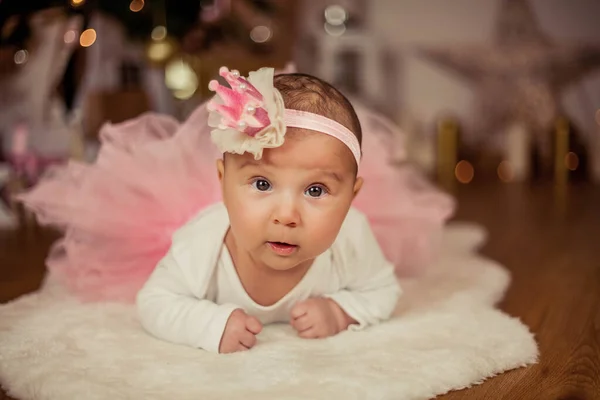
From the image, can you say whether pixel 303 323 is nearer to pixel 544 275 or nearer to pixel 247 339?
pixel 247 339

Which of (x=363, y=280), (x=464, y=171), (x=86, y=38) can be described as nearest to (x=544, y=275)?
(x=363, y=280)

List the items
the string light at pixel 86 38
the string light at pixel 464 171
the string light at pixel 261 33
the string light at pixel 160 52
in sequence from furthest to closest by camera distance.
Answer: the string light at pixel 261 33 < the string light at pixel 464 171 < the string light at pixel 160 52 < the string light at pixel 86 38

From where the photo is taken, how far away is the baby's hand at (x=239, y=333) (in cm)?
119

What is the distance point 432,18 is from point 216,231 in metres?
3.11

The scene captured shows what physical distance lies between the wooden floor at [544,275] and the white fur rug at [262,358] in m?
0.05

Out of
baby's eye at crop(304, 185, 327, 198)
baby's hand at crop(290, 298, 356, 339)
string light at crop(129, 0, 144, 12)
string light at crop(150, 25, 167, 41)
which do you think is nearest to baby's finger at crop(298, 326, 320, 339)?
baby's hand at crop(290, 298, 356, 339)

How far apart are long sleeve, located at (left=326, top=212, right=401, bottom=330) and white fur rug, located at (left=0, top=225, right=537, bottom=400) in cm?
3

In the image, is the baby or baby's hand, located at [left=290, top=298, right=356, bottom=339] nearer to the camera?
the baby

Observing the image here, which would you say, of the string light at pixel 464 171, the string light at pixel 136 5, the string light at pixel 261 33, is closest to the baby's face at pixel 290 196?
the string light at pixel 136 5

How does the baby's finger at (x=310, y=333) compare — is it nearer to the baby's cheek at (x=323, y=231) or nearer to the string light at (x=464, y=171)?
the baby's cheek at (x=323, y=231)

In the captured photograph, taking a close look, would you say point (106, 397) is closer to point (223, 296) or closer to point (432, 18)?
point (223, 296)

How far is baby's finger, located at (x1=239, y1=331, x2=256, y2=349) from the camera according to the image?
120 cm

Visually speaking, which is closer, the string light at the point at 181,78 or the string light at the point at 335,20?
the string light at the point at 181,78

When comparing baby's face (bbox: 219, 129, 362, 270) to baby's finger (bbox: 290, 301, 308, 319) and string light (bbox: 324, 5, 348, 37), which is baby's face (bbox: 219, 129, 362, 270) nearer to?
baby's finger (bbox: 290, 301, 308, 319)
